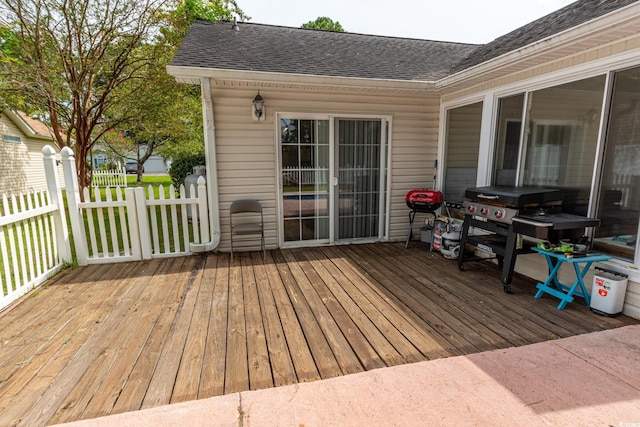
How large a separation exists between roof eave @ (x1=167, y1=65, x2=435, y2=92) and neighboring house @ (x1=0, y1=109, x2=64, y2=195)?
344 inches

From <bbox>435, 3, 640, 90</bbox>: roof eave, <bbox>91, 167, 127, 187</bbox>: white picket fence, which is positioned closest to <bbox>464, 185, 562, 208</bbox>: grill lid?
<bbox>435, 3, 640, 90</bbox>: roof eave

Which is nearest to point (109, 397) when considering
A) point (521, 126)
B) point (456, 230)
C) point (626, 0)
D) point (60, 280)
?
point (60, 280)

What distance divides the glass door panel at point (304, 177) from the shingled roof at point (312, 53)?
2.68 ft

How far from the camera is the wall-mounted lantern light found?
4.29 meters

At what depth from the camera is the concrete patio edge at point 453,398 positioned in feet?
5.26

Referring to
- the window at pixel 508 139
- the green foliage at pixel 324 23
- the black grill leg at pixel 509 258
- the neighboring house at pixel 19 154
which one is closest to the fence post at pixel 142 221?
the black grill leg at pixel 509 258

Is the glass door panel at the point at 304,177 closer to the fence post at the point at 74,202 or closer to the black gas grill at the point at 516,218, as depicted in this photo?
the black gas grill at the point at 516,218

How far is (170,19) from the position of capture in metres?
7.20

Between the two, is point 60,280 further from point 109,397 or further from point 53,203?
point 109,397

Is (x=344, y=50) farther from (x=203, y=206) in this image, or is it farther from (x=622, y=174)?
(x=622, y=174)

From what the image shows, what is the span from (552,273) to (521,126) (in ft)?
5.69

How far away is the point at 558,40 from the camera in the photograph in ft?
9.40

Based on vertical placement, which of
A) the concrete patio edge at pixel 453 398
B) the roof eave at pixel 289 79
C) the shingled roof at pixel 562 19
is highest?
the shingled roof at pixel 562 19

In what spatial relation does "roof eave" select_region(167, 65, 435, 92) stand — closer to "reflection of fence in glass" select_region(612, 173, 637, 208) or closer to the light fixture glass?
the light fixture glass
